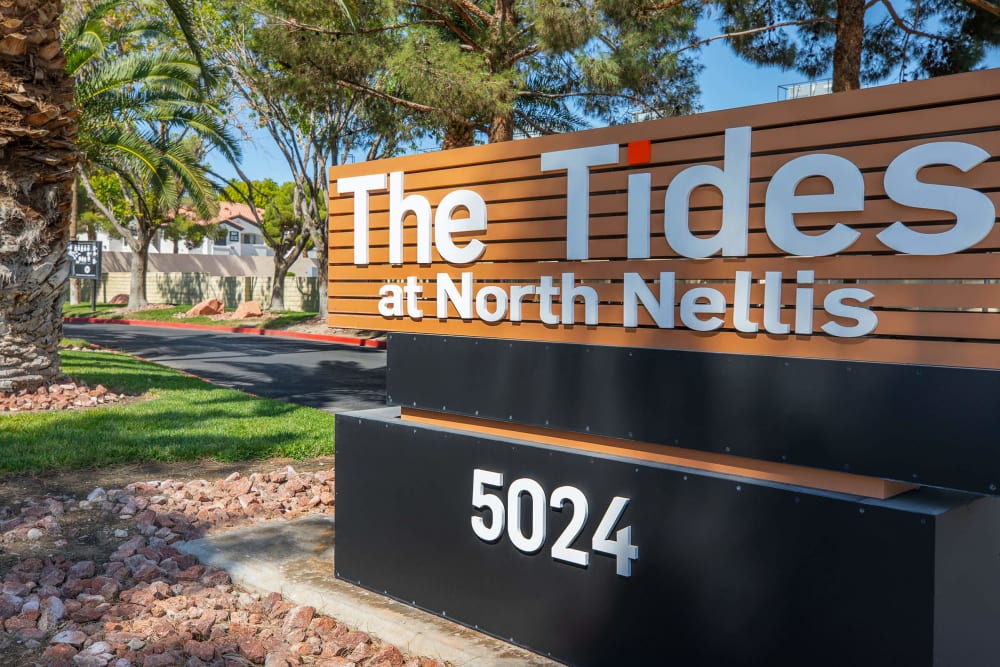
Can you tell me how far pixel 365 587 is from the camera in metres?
4.41

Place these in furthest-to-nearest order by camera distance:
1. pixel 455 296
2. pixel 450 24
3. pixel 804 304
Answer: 1. pixel 450 24
2. pixel 455 296
3. pixel 804 304

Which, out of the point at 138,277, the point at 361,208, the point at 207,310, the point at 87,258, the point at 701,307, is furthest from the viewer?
the point at 138,277

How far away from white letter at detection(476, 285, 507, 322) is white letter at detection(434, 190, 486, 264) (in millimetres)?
163

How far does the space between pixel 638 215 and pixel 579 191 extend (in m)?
0.31

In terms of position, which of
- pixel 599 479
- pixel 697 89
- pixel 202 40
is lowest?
pixel 599 479

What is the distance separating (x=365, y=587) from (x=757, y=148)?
284 cm

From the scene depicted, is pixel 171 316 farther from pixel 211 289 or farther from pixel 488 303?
pixel 488 303

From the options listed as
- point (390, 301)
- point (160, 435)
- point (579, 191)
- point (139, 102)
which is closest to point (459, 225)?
point (390, 301)

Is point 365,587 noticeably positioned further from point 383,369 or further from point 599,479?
point 383,369

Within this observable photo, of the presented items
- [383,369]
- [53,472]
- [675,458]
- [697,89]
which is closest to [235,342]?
[383,369]

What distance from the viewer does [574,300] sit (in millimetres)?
3621

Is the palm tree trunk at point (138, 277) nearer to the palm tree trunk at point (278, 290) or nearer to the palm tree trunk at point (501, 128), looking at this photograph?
the palm tree trunk at point (278, 290)

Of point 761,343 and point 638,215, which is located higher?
point 638,215

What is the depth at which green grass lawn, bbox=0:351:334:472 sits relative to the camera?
711 centimetres
